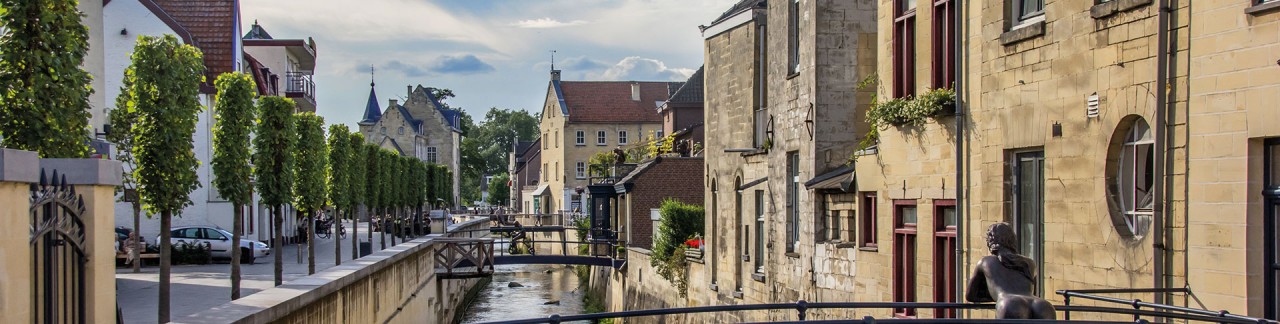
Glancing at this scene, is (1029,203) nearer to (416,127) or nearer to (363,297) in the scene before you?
(363,297)

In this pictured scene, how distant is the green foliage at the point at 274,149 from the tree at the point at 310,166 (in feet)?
5.88

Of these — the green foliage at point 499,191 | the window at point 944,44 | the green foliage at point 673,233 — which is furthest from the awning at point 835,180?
the green foliage at point 499,191

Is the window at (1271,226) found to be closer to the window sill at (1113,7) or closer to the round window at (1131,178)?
the round window at (1131,178)

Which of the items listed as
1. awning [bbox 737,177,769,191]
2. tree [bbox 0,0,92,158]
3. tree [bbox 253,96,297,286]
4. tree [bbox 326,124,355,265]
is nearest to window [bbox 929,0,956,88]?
awning [bbox 737,177,769,191]

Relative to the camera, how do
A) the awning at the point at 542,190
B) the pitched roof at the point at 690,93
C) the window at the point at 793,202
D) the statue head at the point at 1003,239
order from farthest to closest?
the awning at the point at 542,190 → the pitched roof at the point at 690,93 → the window at the point at 793,202 → the statue head at the point at 1003,239

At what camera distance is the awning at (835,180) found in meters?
18.0

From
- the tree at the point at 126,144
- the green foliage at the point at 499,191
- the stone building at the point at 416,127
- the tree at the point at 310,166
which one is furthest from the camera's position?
the green foliage at the point at 499,191

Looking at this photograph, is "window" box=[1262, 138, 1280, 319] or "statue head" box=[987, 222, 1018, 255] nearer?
"statue head" box=[987, 222, 1018, 255]

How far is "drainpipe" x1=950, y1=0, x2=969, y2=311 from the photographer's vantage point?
13703 mm

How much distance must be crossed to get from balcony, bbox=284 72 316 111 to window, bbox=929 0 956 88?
37544mm

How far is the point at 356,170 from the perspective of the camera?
1296 inches

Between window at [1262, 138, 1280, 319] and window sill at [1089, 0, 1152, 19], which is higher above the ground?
window sill at [1089, 0, 1152, 19]

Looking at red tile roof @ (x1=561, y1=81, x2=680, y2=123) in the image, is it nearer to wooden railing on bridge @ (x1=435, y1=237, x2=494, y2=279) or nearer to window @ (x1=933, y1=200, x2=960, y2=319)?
wooden railing on bridge @ (x1=435, y1=237, x2=494, y2=279)

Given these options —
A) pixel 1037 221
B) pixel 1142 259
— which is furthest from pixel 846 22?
pixel 1142 259
